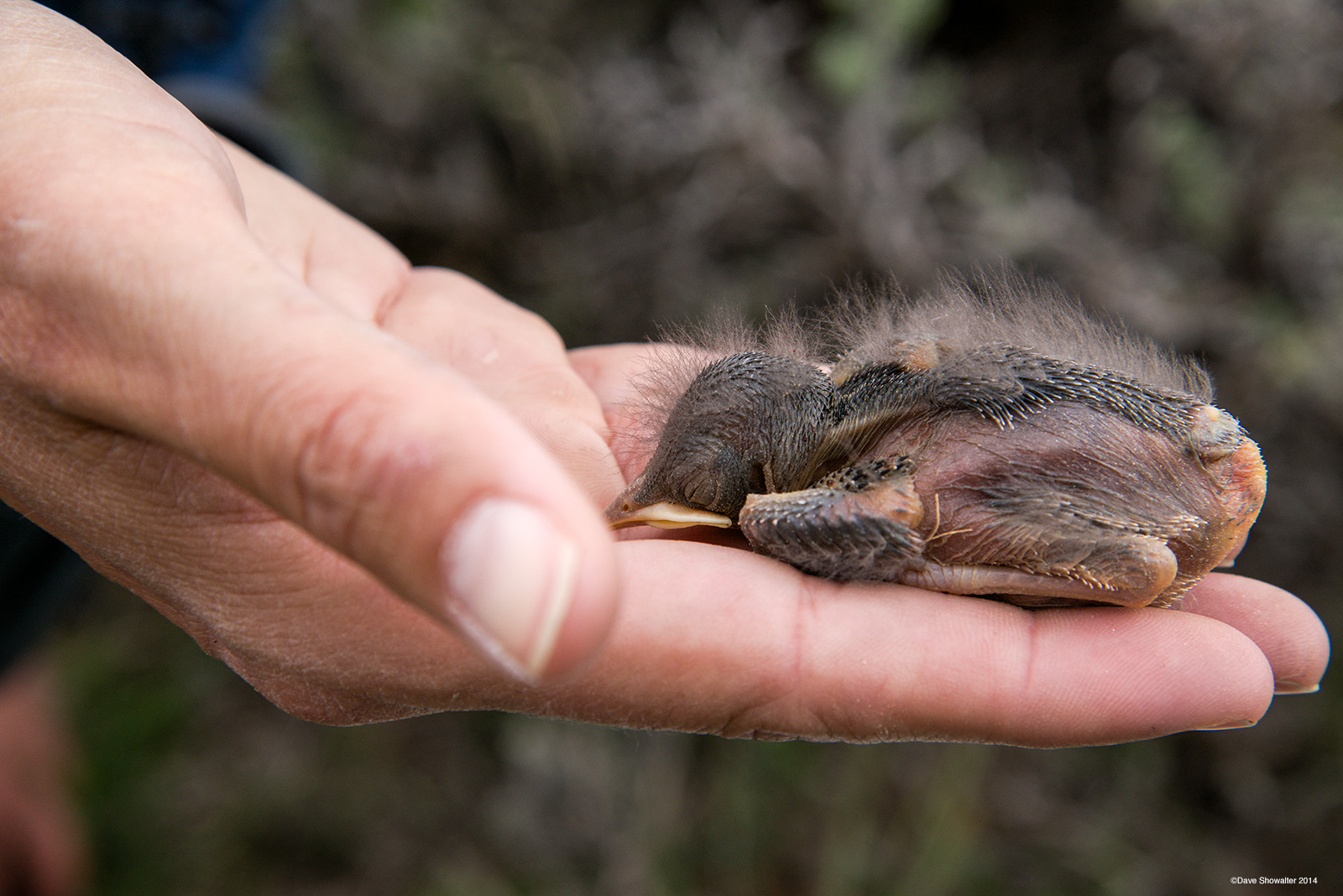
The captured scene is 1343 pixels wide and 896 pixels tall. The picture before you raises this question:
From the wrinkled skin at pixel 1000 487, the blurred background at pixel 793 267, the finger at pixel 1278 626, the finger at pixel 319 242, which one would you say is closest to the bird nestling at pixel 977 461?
the wrinkled skin at pixel 1000 487

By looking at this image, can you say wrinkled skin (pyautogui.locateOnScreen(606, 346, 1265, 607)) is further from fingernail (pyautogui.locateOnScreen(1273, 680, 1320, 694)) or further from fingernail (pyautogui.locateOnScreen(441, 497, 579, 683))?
fingernail (pyautogui.locateOnScreen(441, 497, 579, 683))

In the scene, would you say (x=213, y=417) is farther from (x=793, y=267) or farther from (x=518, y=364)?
(x=793, y=267)

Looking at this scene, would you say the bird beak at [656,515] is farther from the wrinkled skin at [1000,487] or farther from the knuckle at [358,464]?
the knuckle at [358,464]

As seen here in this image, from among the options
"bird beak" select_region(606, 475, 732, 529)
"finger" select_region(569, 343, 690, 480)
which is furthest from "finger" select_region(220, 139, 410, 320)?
"bird beak" select_region(606, 475, 732, 529)

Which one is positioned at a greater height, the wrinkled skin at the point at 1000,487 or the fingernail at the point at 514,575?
the fingernail at the point at 514,575

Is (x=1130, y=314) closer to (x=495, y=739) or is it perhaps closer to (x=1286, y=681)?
(x=1286, y=681)

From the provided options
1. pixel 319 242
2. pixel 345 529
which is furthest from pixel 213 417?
pixel 319 242
